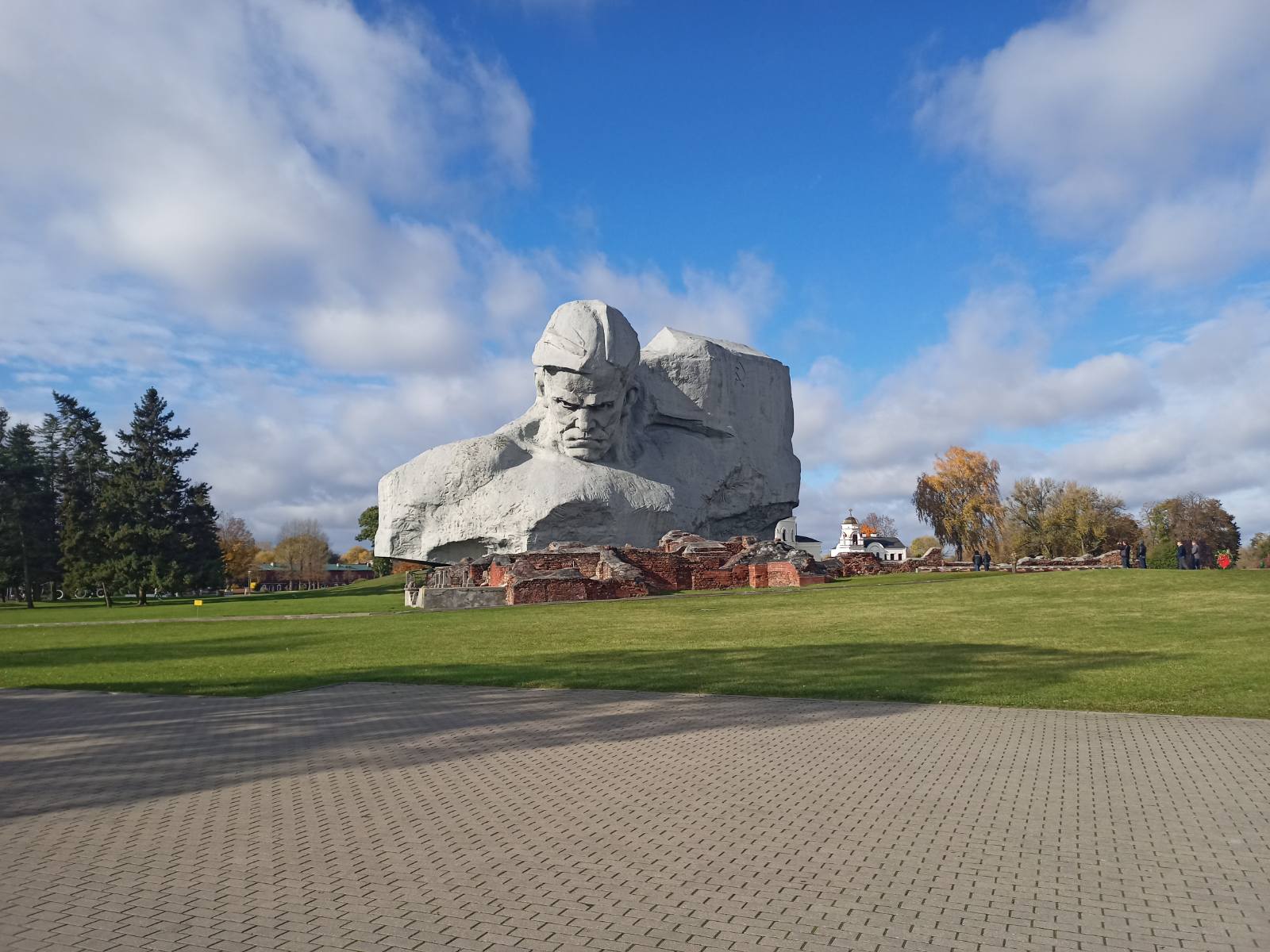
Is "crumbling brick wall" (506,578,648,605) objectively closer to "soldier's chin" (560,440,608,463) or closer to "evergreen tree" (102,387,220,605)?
"soldier's chin" (560,440,608,463)

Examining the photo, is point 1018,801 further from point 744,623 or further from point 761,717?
point 744,623

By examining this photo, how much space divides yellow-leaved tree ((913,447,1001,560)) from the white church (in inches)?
155

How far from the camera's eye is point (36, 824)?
5.18 m

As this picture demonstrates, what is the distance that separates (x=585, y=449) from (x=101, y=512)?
28262mm

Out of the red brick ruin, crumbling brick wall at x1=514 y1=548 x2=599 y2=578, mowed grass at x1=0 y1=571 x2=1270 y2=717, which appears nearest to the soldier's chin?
the red brick ruin

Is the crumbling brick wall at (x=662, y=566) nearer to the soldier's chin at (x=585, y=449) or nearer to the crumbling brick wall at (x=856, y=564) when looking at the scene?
the crumbling brick wall at (x=856, y=564)

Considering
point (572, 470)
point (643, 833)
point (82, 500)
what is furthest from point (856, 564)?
point (82, 500)

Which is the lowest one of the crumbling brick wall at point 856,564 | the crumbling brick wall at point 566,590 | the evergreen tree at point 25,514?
the crumbling brick wall at point 566,590

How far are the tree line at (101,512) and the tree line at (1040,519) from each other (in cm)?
4781

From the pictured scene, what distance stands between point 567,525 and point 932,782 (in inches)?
1268

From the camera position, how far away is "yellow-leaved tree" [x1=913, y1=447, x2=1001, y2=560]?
6303 cm

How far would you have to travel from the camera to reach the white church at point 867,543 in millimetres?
70438

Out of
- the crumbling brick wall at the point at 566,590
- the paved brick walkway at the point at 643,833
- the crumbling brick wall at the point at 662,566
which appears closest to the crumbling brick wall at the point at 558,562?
the crumbling brick wall at the point at 566,590

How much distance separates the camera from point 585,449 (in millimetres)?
39312
